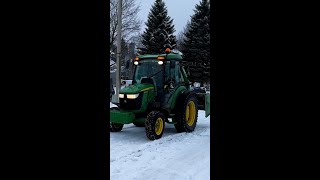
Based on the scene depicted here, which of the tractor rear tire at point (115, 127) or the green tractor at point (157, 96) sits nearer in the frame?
the green tractor at point (157, 96)

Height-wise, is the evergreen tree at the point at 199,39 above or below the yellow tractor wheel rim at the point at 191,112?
above

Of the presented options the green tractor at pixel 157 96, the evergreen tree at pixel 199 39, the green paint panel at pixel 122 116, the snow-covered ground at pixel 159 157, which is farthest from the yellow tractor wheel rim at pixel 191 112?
the evergreen tree at pixel 199 39

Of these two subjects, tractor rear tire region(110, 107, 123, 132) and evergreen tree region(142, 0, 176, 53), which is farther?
evergreen tree region(142, 0, 176, 53)

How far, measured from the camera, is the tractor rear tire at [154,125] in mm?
6426

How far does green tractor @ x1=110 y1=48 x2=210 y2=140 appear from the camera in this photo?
693cm

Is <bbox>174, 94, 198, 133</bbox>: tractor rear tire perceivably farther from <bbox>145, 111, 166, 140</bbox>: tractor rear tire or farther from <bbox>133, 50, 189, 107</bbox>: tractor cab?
<bbox>145, 111, 166, 140</bbox>: tractor rear tire

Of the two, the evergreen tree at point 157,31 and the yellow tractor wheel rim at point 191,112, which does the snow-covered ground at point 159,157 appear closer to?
the yellow tractor wheel rim at point 191,112

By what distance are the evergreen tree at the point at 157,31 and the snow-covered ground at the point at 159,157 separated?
72.1 feet

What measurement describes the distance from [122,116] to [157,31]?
23.4m

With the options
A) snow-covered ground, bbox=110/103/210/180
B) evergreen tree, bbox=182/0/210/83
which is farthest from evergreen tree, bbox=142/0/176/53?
snow-covered ground, bbox=110/103/210/180
